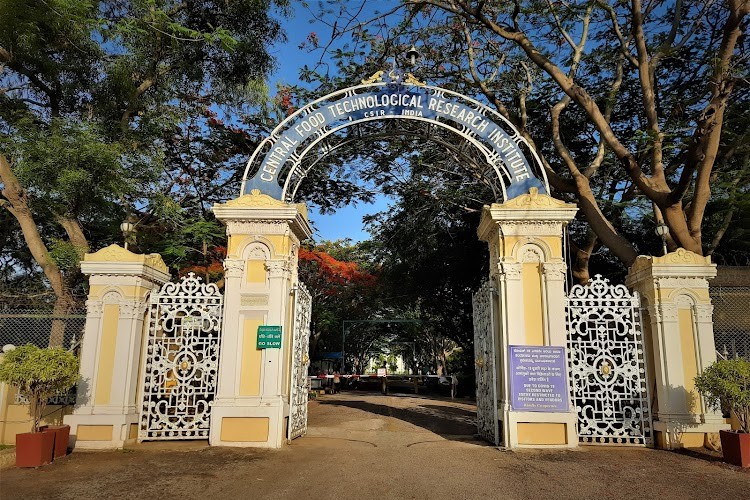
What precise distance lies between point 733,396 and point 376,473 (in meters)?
4.35

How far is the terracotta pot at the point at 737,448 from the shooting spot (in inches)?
247

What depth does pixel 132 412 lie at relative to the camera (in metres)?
7.46

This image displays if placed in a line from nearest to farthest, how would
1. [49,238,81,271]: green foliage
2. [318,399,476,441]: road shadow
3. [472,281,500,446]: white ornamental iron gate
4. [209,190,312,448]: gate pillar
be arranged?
[209,190,312,448]: gate pillar < [472,281,500,446]: white ornamental iron gate < [318,399,476,441]: road shadow < [49,238,81,271]: green foliage

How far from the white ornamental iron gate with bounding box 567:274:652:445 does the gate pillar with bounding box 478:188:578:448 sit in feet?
1.27

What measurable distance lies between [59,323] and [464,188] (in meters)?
9.58

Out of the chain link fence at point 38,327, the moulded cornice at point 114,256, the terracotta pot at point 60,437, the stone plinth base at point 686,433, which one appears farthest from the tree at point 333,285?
the stone plinth base at point 686,433

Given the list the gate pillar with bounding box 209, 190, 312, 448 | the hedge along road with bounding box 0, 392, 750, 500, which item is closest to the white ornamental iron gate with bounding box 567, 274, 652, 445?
the hedge along road with bounding box 0, 392, 750, 500

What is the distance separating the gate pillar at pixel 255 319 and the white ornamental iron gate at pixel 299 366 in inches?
4.8

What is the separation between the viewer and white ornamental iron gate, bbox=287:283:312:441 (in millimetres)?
7945

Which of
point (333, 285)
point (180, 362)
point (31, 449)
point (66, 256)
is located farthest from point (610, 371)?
point (333, 285)

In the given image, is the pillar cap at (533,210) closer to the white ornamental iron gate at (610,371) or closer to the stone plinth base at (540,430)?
the white ornamental iron gate at (610,371)

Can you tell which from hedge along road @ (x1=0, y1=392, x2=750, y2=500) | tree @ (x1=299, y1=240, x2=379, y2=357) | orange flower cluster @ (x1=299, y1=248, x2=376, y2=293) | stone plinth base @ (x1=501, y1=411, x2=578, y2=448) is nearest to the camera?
hedge along road @ (x1=0, y1=392, x2=750, y2=500)

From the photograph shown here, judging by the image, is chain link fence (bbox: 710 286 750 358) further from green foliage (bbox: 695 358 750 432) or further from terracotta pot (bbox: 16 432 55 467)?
terracotta pot (bbox: 16 432 55 467)

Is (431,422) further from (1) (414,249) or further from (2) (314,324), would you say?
(2) (314,324)
